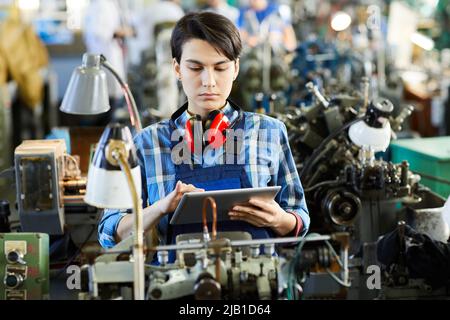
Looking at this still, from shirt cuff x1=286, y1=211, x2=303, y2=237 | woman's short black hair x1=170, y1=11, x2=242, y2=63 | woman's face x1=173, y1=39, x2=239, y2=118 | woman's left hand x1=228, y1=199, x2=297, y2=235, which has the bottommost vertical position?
shirt cuff x1=286, y1=211, x2=303, y2=237

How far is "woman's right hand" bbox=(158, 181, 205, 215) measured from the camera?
8.25ft

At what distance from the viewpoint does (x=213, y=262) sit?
2.40 meters

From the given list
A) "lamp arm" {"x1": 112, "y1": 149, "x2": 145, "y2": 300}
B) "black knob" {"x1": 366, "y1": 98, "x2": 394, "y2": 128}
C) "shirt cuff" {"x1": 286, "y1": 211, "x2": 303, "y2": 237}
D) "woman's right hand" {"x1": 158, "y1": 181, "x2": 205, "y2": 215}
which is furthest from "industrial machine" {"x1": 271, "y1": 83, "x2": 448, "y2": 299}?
"lamp arm" {"x1": 112, "y1": 149, "x2": 145, "y2": 300}

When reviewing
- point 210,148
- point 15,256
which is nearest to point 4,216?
point 15,256

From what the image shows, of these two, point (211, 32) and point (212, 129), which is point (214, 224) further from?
point (211, 32)

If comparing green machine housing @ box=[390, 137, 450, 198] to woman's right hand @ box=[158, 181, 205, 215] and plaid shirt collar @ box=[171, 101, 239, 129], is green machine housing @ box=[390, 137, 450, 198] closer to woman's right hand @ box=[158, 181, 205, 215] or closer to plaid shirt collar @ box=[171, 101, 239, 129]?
plaid shirt collar @ box=[171, 101, 239, 129]

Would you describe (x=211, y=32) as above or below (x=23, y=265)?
above

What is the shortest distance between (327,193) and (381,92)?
135 inches

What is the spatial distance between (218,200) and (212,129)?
1.04 ft

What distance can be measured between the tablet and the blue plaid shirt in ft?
0.52

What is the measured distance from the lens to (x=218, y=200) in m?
2.50

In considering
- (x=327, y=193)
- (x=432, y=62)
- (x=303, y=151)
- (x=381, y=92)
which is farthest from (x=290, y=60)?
(x=327, y=193)

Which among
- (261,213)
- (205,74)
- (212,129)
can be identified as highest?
(205,74)
